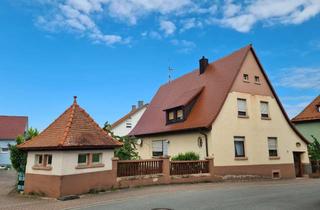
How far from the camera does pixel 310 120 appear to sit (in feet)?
102

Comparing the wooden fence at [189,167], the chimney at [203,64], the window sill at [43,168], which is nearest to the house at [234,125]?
the chimney at [203,64]

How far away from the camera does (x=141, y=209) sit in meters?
10.1

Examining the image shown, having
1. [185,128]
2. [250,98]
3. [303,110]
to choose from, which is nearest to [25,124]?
[185,128]

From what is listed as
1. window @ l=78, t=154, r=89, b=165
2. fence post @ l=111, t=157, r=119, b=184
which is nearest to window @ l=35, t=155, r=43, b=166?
window @ l=78, t=154, r=89, b=165

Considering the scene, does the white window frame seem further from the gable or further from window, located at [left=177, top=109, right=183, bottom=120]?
window, located at [left=177, top=109, right=183, bottom=120]

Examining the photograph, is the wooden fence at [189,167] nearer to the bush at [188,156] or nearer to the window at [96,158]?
the bush at [188,156]

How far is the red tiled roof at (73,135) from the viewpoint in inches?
541

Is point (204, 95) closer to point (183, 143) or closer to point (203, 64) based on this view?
point (203, 64)

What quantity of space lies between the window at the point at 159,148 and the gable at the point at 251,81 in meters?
7.30

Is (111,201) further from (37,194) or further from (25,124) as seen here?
(25,124)

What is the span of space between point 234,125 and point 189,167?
199 inches

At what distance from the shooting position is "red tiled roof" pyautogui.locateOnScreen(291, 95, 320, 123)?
30.9m

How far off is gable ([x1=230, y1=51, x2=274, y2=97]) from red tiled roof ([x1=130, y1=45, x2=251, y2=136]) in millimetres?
613

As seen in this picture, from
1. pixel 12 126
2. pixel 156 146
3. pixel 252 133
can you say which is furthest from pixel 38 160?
pixel 12 126
